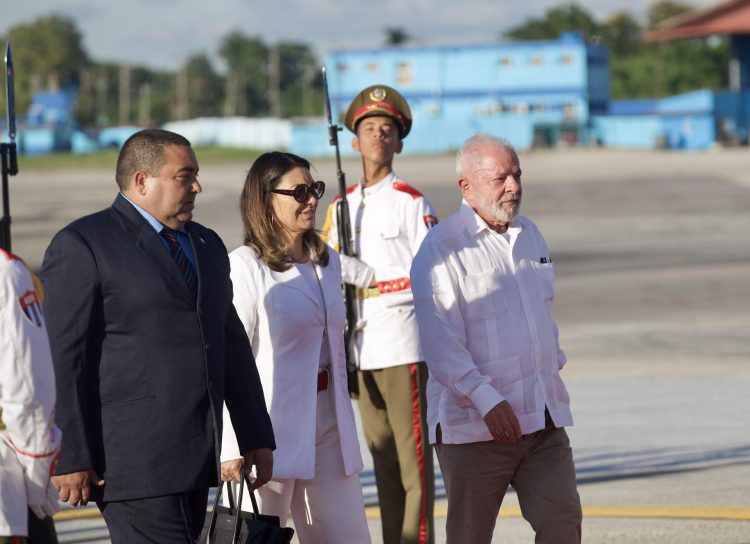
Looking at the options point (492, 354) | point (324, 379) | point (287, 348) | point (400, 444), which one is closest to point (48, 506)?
point (287, 348)

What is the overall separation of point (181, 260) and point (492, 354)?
4.19 feet

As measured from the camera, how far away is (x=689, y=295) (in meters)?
18.6

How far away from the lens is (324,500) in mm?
5469

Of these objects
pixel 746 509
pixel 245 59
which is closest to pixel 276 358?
pixel 746 509

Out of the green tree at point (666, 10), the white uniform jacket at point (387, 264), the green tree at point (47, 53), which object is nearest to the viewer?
the white uniform jacket at point (387, 264)

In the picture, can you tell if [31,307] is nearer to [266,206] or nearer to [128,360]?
[128,360]

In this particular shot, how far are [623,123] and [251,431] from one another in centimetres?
7468

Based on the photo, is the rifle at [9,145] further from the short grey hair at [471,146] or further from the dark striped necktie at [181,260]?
the short grey hair at [471,146]

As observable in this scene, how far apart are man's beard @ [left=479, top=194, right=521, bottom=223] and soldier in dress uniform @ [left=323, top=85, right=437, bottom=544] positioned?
150 cm

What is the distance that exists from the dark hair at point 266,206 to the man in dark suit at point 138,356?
78 cm

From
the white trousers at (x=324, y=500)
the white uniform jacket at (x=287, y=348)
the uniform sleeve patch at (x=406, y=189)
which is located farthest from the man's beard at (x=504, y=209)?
the uniform sleeve patch at (x=406, y=189)

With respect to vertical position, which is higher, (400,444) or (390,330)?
(390,330)

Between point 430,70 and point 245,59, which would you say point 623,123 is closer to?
point 430,70

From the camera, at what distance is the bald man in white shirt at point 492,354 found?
535cm
